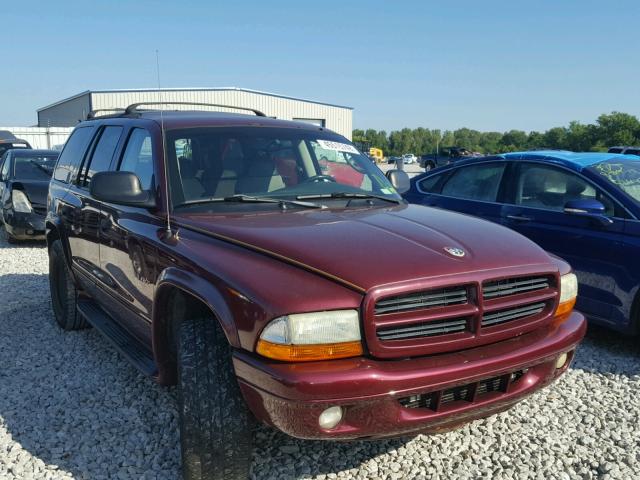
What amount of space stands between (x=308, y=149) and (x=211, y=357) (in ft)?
6.13

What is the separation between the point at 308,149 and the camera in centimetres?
395

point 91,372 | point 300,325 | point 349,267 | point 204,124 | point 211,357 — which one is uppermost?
point 204,124

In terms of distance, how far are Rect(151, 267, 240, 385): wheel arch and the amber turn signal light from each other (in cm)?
16

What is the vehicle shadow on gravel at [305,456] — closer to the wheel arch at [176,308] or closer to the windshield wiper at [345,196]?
the wheel arch at [176,308]

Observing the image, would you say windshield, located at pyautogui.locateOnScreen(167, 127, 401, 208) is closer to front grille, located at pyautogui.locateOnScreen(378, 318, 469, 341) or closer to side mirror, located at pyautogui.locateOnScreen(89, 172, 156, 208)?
side mirror, located at pyautogui.locateOnScreen(89, 172, 156, 208)

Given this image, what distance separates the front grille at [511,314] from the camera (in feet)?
8.46

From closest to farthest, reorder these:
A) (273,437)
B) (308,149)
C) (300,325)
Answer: (300,325) < (273,437) < (308,149)

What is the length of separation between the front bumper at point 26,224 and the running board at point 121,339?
5.48 m

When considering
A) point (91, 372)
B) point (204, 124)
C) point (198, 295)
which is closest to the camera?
point (198, 295)

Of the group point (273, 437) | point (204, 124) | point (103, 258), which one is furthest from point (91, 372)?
point (204, 124)

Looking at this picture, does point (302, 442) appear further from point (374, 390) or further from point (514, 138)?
point (514, 138)

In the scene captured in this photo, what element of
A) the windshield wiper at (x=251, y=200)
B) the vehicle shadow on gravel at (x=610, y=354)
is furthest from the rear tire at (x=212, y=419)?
the vehicle shadow on gravel at (x=610, y=354)

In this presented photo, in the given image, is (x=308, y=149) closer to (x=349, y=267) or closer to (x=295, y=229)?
(x=295, y=229)

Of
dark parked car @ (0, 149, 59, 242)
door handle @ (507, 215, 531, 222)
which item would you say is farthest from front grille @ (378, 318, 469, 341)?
dark parked car @ (0, 149, 59, 242)
